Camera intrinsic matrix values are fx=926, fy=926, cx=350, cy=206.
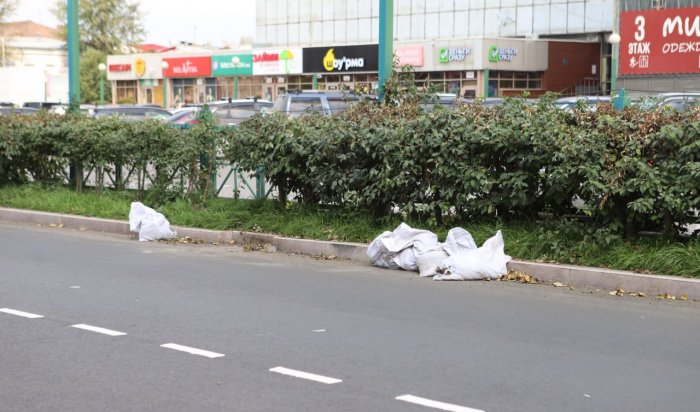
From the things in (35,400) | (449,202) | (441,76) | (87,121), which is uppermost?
(441,76)

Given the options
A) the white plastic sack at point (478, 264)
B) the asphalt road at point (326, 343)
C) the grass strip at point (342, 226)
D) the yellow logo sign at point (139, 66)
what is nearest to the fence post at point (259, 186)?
the grass strip at point (342, 226)

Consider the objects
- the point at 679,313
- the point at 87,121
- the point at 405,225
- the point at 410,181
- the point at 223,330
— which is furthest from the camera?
the point at 87,121

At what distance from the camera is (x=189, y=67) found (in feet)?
220

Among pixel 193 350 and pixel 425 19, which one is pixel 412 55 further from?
pixel 193 350

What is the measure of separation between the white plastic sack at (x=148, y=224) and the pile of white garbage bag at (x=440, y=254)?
3.66 m

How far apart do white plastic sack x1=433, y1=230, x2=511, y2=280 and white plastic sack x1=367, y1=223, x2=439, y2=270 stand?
1.42 feet

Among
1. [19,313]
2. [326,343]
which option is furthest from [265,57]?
[326,343]

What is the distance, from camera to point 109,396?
18.9 ft

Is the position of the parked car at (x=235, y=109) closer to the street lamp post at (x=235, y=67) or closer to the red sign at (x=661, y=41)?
the red sign at (x=661, y=41)

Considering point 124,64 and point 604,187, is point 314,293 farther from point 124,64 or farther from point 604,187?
point 124,64

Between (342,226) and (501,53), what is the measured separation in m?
42.0

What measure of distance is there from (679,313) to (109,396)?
516cm

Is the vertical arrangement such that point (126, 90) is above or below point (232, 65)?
below

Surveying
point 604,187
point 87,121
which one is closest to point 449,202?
point 604,187
